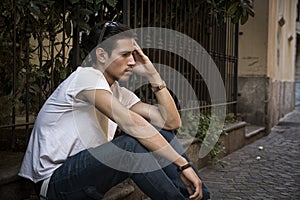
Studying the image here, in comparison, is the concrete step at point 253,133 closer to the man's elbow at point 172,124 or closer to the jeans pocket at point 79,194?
the man's elbow at point 172,124

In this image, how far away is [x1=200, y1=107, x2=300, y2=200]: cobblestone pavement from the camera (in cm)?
452

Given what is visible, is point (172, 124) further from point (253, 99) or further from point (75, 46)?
point (253, 99)

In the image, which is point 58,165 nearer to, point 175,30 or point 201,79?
point 175,30

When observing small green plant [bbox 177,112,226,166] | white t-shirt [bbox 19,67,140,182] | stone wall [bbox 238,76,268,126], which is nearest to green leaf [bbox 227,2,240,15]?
small green plant [bbox 177,112,226,166]

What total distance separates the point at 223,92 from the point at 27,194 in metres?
4.54

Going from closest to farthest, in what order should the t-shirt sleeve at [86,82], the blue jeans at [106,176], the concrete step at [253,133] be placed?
1. the blue jeans at [106,176]
2. the t-shirt sleeve at [86,82]
3. the concrete step at [253,133]

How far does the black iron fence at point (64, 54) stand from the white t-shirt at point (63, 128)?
1.30 feet

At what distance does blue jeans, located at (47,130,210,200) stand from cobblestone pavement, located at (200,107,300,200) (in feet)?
5.89

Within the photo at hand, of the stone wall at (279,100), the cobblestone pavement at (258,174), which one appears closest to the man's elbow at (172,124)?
the cobblestone pavement at (258,174)

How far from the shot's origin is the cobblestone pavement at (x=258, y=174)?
Answer: 4516mm

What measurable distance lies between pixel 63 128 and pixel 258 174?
10.5 feet

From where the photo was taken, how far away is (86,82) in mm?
2639

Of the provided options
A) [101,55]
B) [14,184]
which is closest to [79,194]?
[14,184]

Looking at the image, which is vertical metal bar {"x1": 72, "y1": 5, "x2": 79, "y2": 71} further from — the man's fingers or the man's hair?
the man's fingers
